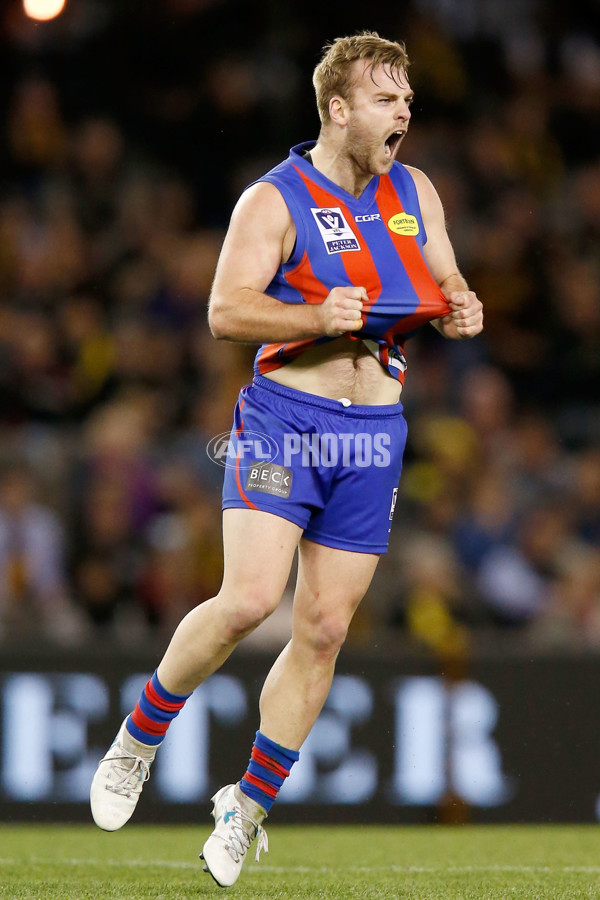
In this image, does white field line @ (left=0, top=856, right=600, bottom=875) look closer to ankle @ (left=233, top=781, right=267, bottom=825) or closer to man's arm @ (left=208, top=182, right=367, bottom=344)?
ankle @ (left=233, top=781, right=267, bottom=825)

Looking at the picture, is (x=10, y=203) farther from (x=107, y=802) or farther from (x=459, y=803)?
(x=107, y=802)

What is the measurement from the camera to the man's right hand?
3.73 metres

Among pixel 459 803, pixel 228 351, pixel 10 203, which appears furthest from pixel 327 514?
pixel 10 203

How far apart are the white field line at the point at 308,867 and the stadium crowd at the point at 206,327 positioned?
1792mm

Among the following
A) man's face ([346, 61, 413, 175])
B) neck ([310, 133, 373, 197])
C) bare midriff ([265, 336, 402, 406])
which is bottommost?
bare midriff ([265, 336, 402, 406])

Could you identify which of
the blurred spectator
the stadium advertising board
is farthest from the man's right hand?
the blurred spectator

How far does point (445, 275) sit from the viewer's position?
433 cm

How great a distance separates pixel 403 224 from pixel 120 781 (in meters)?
1.92

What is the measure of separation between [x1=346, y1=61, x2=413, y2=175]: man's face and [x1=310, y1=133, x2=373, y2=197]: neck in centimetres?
7

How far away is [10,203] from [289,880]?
6184 millimetres

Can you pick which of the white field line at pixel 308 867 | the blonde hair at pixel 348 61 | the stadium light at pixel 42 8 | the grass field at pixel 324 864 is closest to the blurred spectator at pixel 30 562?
the grass field at pixel 324 864

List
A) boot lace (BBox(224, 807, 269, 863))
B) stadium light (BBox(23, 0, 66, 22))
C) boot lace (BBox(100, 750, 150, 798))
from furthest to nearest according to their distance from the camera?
stadium light (BBox(23, 0, 66, 22)) < boot lace (BBox(100, 750, 150, 798)) < boot lace (BBox(224, 807, 269, 863))

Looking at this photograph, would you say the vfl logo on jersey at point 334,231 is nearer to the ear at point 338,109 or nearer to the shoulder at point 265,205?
the shoulder at point 265,205

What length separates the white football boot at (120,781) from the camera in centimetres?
417
